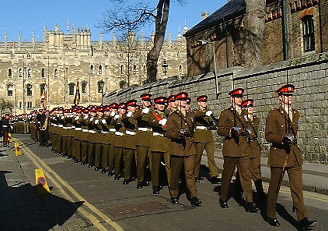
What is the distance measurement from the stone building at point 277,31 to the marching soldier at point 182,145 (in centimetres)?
1412

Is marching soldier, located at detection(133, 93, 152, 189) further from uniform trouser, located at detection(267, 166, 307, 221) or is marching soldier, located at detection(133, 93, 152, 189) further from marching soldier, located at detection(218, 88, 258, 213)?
uniform trouser, located at detection(267, 166, 307, 221)

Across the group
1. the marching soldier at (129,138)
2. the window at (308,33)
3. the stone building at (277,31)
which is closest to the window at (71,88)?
the stone building at (277,31)

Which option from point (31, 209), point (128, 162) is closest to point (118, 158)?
point (128, 162)

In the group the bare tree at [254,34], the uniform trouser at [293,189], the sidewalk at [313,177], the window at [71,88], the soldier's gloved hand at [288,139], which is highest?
the window at [71,88]

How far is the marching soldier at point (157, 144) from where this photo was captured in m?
11.0

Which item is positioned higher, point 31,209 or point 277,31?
point 277,31

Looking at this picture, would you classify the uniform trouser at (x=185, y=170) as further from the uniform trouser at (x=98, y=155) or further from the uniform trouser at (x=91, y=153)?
the uniform trouser at (x=91, y=153)

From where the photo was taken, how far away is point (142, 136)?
1173 centimetres

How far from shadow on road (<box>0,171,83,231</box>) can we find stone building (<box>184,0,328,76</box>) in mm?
14645

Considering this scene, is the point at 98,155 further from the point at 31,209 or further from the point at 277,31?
the point at 277,31

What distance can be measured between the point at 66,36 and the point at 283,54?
273 feet

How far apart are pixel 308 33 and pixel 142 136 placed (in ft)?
54.5

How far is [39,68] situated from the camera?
9225cm

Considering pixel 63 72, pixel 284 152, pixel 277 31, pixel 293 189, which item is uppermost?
pixel 63 72
